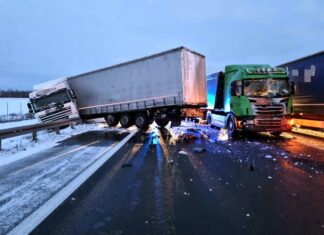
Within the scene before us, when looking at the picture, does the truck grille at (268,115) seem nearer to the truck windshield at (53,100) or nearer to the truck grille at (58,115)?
the truck grille at (58,115)

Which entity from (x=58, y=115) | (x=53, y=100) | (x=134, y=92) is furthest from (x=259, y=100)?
(x=53, y=100)

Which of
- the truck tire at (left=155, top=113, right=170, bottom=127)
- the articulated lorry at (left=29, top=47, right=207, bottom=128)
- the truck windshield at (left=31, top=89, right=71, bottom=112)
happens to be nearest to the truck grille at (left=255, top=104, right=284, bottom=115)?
the articulated lorry at (left=29, top=47, right=207, bottom=128)

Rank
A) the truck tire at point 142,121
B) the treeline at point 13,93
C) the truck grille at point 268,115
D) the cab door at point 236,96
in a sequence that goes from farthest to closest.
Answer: the treeline at point 13,93
the truck tire at point 142,121
the cab door at point 236,96
the truck grille at point 268,115

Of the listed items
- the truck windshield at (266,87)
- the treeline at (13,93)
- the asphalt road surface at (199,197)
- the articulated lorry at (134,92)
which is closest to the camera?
the asphalt road surface at (199,197)

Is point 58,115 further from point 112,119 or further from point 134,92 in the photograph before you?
point 134,92

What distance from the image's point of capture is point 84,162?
8.80m

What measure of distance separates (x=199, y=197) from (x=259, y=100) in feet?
31.3

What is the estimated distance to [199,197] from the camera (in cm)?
550

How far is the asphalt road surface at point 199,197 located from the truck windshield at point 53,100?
46.2ft

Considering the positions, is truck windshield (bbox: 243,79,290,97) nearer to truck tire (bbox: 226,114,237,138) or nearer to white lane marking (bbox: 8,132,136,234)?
truck tire (bbox: 226,114,237,138)

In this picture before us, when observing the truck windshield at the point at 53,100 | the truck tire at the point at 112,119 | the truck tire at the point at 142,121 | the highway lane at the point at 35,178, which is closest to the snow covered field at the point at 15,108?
the truck windshield at the point at 53,100

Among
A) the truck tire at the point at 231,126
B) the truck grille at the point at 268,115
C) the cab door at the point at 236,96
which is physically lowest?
the truck tire at the point at 231,126

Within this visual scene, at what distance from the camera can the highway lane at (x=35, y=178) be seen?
4.93 m

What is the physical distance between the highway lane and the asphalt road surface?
477 millimetres
